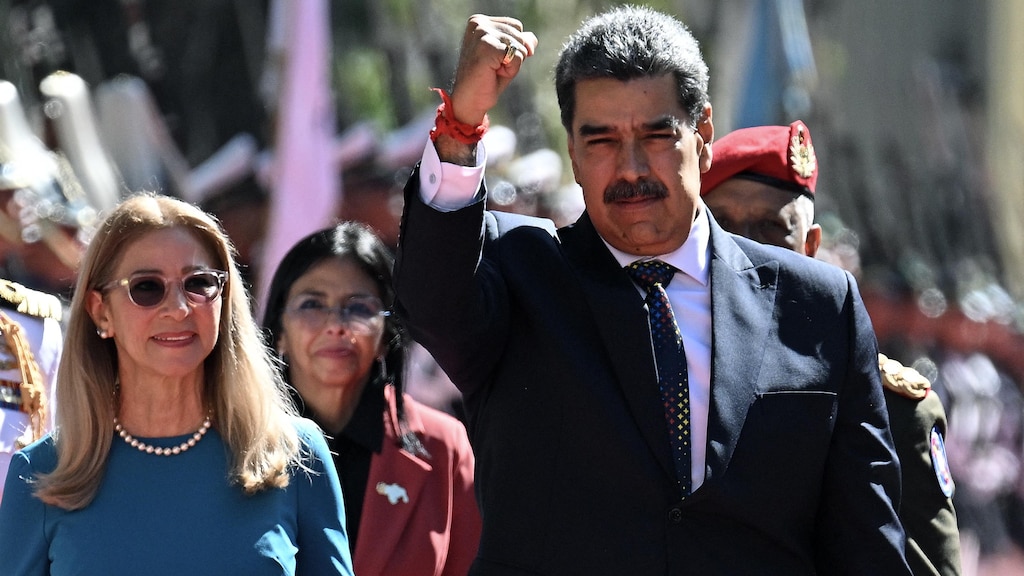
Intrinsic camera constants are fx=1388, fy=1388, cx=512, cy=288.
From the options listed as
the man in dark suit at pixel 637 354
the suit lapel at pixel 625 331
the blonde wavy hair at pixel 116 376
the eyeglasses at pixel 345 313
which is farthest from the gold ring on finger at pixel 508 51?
the eyeglasses at pixel 345 313

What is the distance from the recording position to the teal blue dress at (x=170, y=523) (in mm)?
2656

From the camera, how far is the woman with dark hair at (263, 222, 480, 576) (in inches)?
152

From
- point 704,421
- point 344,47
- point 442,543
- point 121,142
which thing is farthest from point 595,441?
point 344,47

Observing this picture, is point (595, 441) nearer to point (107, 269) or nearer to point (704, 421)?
point (704, 421)

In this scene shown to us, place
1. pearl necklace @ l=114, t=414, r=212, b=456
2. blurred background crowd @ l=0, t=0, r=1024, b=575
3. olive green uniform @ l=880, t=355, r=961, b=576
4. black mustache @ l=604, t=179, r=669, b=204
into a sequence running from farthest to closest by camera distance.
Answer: blurred background crowd @ l=0, t=0, r=1024, b=575, olive green uniform @ l=880, t=355, r=961, b=576, pearl necklace @ l=114, t=414, r=212, b=456, black mustache @ l=604, t=179, r=669, b=204

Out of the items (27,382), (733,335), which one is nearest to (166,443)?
(27,382)

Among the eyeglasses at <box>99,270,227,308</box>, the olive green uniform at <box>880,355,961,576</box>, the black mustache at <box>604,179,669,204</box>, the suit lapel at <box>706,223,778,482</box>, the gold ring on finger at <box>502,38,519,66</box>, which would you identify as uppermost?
the gold ring on finger at <box>502,38,519,66</box>

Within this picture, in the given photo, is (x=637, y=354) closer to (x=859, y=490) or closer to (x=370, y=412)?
(x=859, y=490)

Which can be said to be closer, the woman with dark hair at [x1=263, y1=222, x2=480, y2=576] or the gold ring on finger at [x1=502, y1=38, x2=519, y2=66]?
the gold ring on finger at [x1=502, y1=38, x2=519, y2=66]

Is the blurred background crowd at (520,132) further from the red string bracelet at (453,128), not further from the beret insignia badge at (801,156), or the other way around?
the red string bracelet at (453,128)

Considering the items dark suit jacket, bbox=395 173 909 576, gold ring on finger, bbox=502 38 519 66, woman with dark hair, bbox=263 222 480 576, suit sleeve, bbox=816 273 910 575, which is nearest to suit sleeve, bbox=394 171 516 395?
dark suit jacket, bbox=395 173 909 576

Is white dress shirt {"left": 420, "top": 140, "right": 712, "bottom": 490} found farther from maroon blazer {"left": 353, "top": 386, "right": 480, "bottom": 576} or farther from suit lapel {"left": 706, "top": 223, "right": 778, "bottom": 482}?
maroon blazer {"left": 353, "top": 386, "right": 480, "bottom": 576}

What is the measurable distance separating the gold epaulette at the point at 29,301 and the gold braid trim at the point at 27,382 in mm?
84

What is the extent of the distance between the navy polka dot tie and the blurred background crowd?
9.54ft
